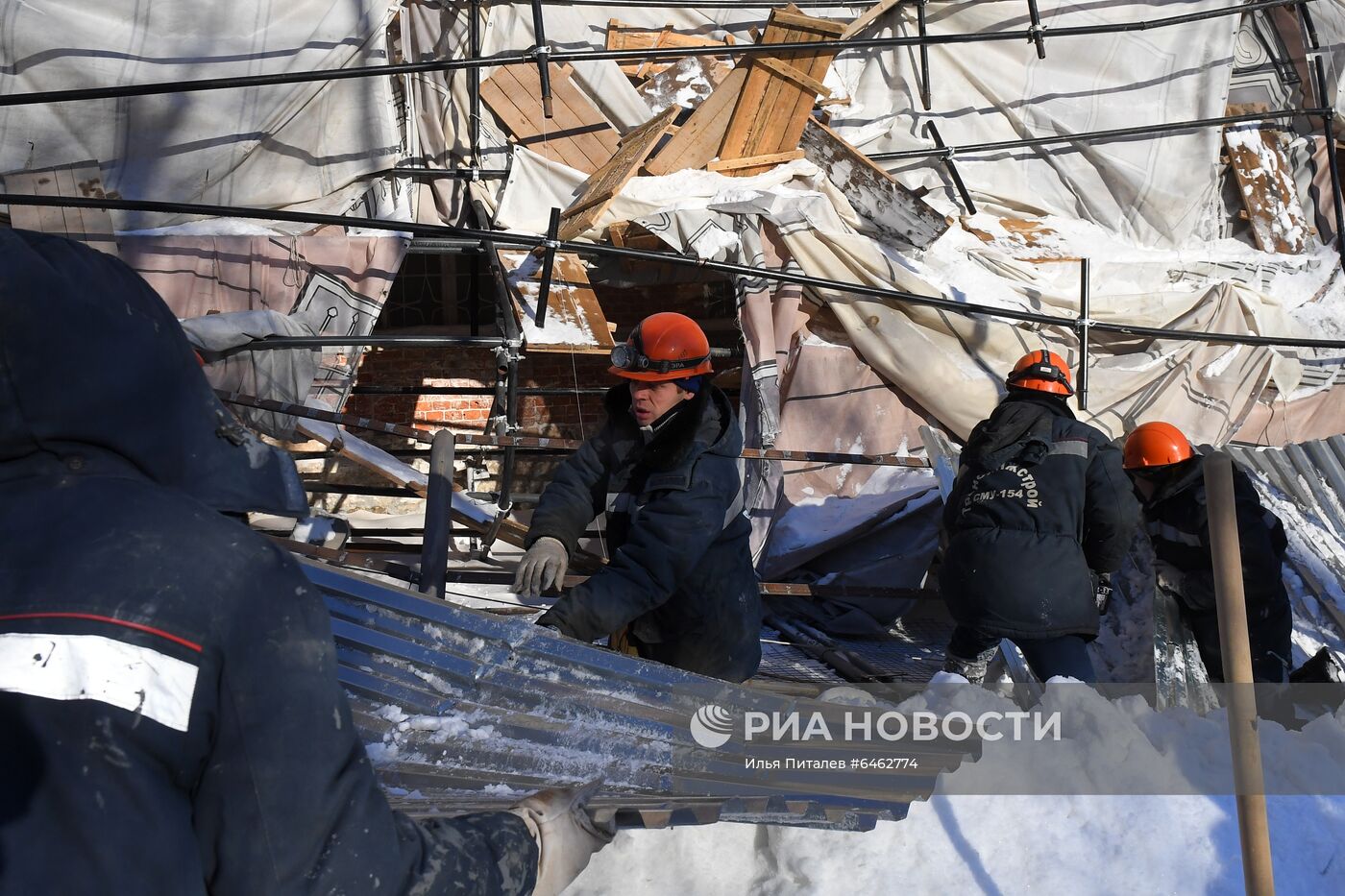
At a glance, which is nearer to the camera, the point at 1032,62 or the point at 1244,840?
the point at 1244,840

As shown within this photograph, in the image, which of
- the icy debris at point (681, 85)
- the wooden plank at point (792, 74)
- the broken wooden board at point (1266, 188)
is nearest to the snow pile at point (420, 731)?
the wooden plank at point (792, 74)

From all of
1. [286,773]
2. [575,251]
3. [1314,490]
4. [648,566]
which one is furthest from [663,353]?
[1314,490]

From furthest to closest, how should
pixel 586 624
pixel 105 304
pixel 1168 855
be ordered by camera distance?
pixel 586 624
pixel 1168 855
pixel 105 304

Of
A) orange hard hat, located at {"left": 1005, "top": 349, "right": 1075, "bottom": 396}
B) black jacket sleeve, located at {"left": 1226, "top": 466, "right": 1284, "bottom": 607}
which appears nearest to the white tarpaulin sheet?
orange hard hat, located at {"left": 1005, "top": 349, "right": 1075, "bottom": 396}

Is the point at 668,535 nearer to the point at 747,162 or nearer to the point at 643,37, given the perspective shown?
the point at 747,162

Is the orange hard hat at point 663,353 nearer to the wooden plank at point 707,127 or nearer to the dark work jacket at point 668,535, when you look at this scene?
the dark work jacket at point 668,535

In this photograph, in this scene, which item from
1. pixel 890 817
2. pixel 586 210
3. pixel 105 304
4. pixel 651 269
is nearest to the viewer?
pixel 105 304

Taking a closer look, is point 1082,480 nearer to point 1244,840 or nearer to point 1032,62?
point 1244,840

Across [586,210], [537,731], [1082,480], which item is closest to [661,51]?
[586,210]

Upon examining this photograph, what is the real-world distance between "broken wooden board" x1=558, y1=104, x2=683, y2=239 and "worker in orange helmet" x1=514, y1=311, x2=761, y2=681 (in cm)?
371

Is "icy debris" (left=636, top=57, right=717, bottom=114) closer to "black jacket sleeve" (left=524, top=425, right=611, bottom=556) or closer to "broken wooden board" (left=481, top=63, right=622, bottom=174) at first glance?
"broken wooden board" (left=481, top=63, right=622, bottom=174)

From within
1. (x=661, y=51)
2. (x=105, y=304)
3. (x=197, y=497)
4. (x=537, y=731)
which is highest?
(x=661, y=51)

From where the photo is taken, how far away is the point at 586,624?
3.35 meters

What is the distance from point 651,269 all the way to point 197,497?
290 inches
